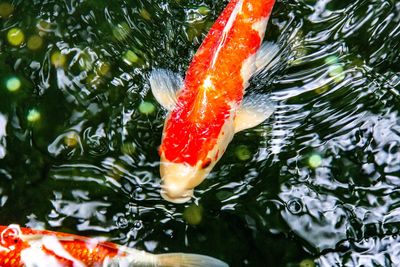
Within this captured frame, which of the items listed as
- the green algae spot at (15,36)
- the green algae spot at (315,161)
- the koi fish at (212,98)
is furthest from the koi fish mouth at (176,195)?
the green algae spot at (15,36)

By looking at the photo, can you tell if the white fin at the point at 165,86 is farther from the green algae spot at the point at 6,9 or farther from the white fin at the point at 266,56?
the green algae spot at the point at 6,9

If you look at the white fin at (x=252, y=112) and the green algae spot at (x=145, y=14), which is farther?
the green algae spot at (x=145, y=14)

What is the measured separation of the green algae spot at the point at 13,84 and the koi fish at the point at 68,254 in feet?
2.28

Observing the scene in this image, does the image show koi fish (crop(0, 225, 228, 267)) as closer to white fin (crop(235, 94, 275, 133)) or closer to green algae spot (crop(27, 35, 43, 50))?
white fin (crop(235, 94, 275, 133))

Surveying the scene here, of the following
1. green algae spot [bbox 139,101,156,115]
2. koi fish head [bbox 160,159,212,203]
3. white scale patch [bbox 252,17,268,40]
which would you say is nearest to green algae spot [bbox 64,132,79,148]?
green algae spot [bbox 139,101,156,115]

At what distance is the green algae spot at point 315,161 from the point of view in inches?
107

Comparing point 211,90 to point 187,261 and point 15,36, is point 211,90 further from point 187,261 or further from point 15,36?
point 15,36

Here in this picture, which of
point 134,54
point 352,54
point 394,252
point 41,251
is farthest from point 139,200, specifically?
point 352,54

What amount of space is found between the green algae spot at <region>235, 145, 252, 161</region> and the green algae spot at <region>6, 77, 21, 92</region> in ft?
3.31

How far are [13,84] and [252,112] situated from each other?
1063mm

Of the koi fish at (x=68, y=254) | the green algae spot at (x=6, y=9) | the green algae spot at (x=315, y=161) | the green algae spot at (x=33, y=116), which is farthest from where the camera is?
the green algae spot at (x=6, y=9)

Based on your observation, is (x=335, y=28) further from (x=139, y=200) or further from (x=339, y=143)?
(x=139, y=200)

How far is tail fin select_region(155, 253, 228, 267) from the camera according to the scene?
2418mm

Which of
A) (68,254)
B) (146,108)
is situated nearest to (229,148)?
(146,108)
